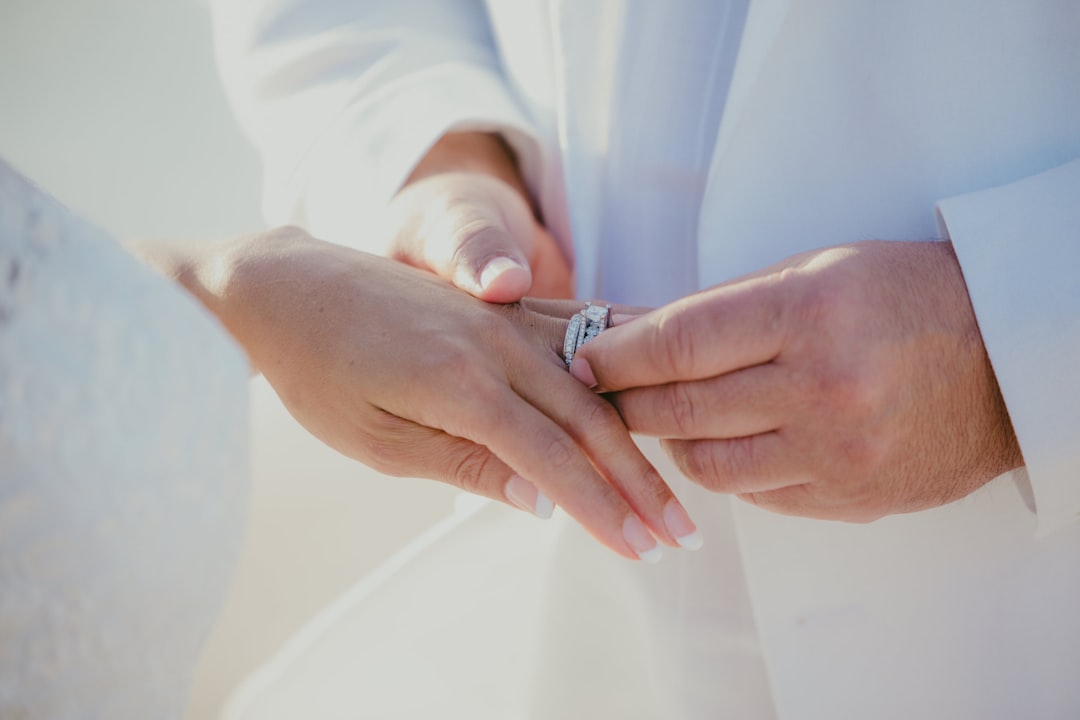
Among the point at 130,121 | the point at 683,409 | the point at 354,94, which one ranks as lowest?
the point at 130,121

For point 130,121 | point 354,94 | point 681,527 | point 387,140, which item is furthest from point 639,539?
point 130,121

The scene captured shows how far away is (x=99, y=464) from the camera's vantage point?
0.84 ft

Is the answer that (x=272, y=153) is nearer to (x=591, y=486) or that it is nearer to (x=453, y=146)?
(x=453, y=146)

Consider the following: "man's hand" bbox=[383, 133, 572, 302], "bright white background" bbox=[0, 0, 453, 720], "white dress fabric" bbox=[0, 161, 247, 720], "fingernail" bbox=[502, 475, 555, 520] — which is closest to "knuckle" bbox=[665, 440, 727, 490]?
"fingernail" bbox=[502, 475, 555, 520]

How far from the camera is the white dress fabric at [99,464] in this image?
25 cm

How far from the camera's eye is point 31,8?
1.88 metres

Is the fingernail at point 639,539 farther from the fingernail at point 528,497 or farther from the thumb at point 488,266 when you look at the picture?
the thumb at point 488,266

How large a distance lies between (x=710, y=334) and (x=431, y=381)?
0.23m

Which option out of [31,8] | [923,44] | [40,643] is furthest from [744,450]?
[31,8]

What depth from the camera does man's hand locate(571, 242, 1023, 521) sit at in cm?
57

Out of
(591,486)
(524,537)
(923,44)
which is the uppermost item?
(923,44)

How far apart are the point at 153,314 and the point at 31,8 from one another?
81.7 inches

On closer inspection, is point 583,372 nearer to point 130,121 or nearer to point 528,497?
point 528,497

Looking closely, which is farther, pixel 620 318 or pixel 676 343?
pixel 620 318
